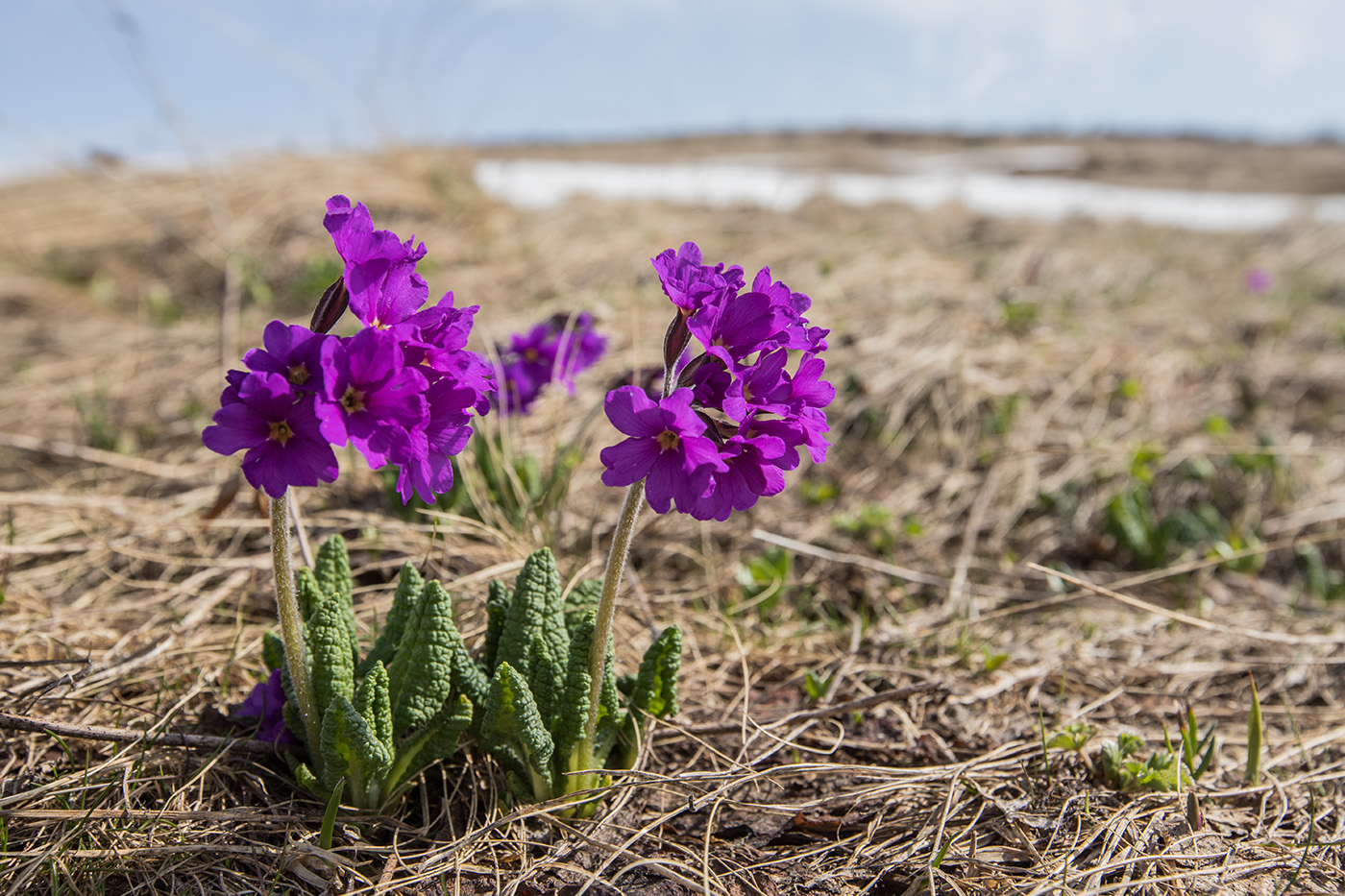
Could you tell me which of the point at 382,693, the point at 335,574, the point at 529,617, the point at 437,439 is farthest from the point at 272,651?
the point at 437,439

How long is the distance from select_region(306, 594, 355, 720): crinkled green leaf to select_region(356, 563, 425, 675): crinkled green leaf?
14cm

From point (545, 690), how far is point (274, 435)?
0.77 m

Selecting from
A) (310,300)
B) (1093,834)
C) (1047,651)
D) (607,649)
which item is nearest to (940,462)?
(1047,651)

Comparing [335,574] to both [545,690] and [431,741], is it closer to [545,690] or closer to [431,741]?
[431,741]

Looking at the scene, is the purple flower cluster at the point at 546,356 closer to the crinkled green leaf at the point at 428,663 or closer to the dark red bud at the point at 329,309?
the crinkled green leaf at the point at 428,663

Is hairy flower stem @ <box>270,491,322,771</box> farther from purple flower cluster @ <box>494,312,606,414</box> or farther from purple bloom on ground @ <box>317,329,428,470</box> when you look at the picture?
purple flower cluster @ <box>494,312,606,414</box>

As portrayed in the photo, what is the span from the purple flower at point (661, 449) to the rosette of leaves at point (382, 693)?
509mm

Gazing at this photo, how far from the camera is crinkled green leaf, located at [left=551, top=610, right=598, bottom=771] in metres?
1.73

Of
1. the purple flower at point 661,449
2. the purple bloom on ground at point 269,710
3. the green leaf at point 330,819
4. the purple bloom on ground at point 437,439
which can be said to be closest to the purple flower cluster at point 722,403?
the purple flower at point 661,449

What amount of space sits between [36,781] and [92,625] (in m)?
0.73

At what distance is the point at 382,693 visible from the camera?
5.45ft

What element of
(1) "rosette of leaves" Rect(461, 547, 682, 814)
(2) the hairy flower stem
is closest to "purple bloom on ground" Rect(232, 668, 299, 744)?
(2) the hairy flower stem

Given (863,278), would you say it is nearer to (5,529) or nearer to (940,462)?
(940,462)

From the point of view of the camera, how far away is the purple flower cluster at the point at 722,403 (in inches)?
56.6
